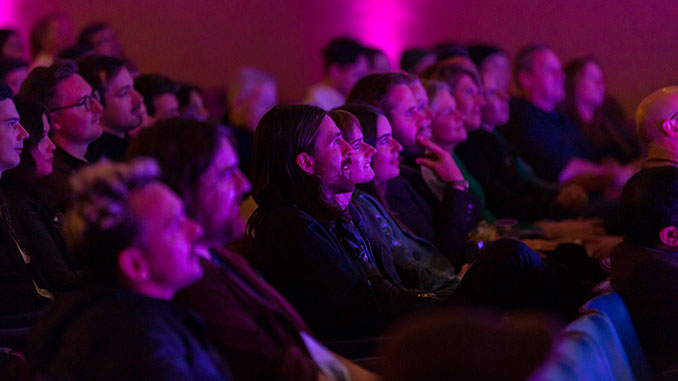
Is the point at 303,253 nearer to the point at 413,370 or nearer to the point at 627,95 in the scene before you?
the point at 413,370

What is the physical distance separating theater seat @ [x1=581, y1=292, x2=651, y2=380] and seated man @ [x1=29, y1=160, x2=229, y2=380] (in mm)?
975

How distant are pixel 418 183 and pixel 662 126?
96 cm

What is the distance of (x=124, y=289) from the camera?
60.7 inches

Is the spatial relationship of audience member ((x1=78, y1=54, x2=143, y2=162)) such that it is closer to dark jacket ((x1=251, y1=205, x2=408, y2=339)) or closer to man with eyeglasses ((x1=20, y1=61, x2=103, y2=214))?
man with eyeglasses ((x1=20, y1=61, x2=103, y2=214))

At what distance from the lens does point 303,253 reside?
2264 millimetres

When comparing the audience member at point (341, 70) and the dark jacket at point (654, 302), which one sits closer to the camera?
the dark jacket at point (654, 302)

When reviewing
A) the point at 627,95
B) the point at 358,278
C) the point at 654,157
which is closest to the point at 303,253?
the point at 358,278

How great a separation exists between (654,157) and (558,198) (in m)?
1.51

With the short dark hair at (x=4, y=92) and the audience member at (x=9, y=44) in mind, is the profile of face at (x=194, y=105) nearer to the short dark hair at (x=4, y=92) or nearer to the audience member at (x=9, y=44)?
the audience member at (x=9, y=44)

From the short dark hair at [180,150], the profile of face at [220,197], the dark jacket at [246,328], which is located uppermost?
the short dark hair at [180,150]

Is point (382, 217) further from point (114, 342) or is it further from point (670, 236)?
point (114, 342)

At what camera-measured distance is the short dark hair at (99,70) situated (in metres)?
3.51

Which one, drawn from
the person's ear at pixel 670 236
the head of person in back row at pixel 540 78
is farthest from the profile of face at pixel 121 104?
the head of person in back row at pixel 540 78

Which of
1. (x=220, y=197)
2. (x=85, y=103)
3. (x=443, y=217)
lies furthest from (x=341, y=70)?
(x=220, y=197)
